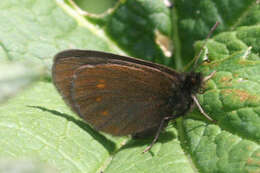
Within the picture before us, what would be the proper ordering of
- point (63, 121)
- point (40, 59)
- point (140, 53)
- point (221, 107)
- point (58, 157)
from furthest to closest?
point (140, 53), point (40, 59), point (63, 121), point (221, 107), point (58, 157)

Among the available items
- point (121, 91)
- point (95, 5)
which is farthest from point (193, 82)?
point (95, 5)

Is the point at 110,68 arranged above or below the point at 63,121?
above

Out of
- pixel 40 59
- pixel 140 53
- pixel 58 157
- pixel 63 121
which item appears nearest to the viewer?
pixel 58 157

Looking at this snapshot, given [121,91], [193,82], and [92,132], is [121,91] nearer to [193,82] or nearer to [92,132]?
[92,132]

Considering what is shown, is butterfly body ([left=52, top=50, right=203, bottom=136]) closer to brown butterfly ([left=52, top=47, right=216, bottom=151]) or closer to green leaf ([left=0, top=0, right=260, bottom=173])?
brown butterfly ([left=52, top=47, right=216, bottom=151])

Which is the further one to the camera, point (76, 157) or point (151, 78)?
point (151, 78)

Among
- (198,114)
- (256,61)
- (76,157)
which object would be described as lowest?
(76,157)

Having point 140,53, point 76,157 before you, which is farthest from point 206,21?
point 76,157

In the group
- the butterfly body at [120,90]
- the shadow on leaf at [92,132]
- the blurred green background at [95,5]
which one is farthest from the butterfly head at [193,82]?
the blurred green background at [95,5]

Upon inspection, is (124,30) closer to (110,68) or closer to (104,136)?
(110,68)
